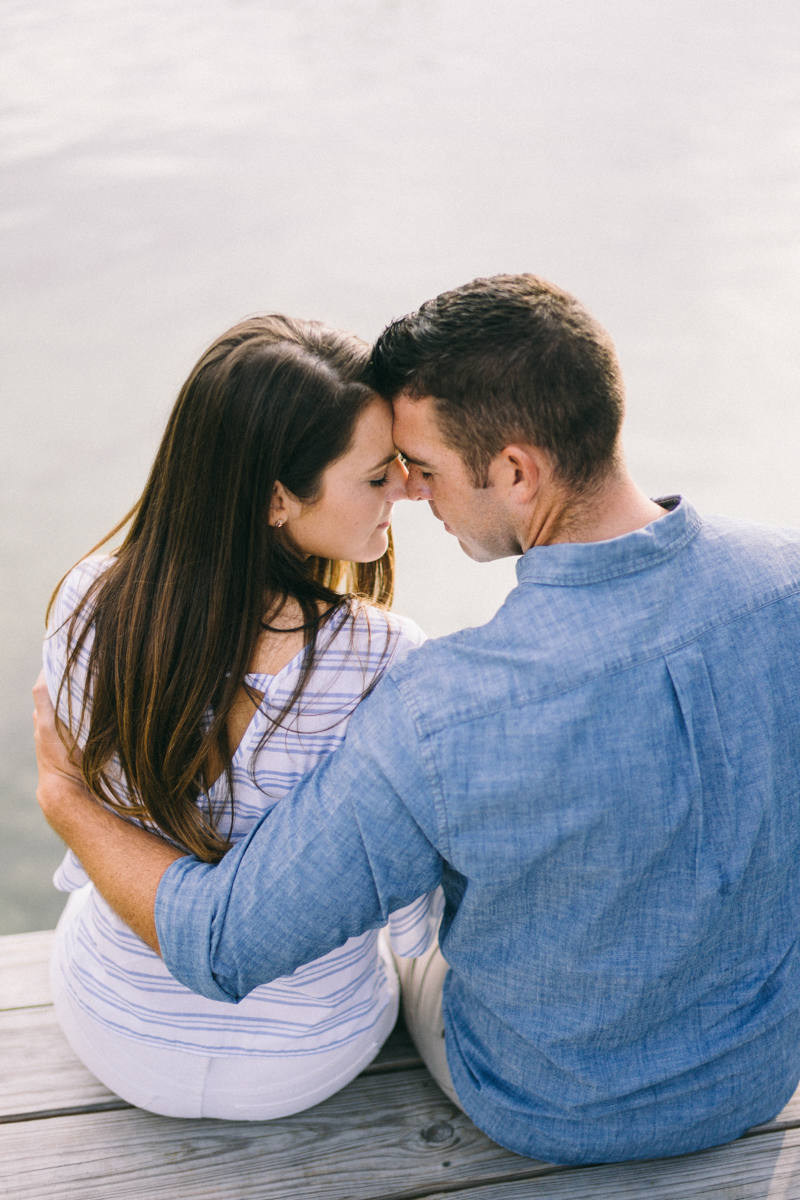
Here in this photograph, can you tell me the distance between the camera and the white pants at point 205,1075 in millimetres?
1489

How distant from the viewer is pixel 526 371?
1.29 m

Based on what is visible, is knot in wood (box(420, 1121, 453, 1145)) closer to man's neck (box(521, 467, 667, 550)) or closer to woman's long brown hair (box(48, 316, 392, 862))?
woman's long brown hair (box(48, 316, 392, 862))

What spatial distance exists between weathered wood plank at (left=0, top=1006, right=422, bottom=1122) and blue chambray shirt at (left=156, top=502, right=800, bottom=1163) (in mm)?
388

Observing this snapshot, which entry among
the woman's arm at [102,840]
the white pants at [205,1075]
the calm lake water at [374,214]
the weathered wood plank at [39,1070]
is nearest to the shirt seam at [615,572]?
the woman's arm at [102,840]

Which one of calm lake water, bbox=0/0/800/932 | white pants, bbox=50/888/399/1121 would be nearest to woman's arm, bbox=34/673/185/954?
white pants, bbox=50/888/399/1121

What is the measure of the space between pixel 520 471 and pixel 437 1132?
102 cm

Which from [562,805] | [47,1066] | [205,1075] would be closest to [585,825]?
[562,805]

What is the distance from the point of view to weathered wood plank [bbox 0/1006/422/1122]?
1.62 m

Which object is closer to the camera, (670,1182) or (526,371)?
(526,371)

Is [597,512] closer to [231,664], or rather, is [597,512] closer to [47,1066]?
[231,664]

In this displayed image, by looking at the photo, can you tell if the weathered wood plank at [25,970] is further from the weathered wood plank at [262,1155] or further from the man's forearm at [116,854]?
the man's forearm at [116,854]

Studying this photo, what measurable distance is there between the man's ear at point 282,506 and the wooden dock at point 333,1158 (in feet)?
3.06

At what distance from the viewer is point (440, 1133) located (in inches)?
61.1

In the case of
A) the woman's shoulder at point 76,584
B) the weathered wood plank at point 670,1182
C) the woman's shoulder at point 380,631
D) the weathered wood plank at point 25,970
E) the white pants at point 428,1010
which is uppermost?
the woman's shoulder at point 76,584
